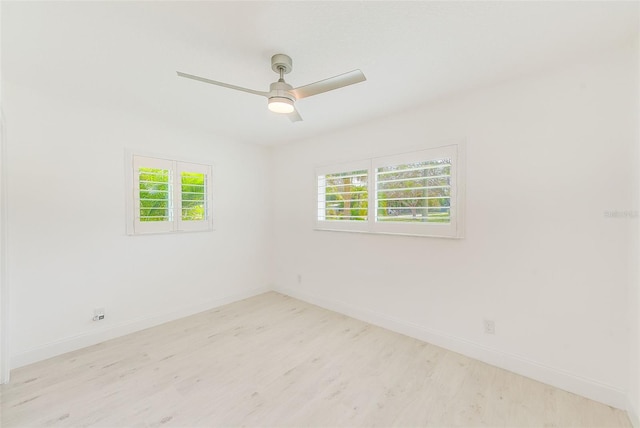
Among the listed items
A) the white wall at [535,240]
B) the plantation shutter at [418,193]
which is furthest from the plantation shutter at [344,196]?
the white wall at [535,240]

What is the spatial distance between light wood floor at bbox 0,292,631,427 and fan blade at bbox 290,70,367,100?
2.20 m

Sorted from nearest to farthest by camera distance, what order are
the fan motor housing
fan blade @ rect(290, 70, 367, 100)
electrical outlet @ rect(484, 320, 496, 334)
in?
fan blade @ rect(290, 70, 367, 100)
the fan motor housing
electrical outlet @ rect(484, 320, 496, 334)

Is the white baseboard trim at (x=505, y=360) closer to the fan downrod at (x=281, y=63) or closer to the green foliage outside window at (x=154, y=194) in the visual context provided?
the green foliage outside window at (x=154, y=194)

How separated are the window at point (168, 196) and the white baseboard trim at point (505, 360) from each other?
2.36m

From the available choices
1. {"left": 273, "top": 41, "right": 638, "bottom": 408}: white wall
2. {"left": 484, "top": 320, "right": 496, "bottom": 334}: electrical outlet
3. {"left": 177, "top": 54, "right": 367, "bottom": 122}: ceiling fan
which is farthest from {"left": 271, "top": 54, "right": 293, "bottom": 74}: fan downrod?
{"left": 484, "top": 320, "right": 496, "bottom": 334}: electrical outlet

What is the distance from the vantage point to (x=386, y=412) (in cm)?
181

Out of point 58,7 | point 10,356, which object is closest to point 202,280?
point 10,356

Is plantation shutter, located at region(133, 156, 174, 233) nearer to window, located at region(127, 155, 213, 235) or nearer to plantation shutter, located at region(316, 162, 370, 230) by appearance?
window, located at region(127, 155, 213, 235)

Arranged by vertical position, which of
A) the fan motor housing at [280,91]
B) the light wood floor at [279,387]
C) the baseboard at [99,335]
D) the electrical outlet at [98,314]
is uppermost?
the fan motor housing at [280,91]

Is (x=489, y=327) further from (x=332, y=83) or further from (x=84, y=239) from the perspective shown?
(x=84, y=239)

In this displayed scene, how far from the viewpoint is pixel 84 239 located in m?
2.68

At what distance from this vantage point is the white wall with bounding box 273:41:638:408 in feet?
6.01

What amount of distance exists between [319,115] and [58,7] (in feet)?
6.92

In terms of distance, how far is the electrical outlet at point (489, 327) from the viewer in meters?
2.31
